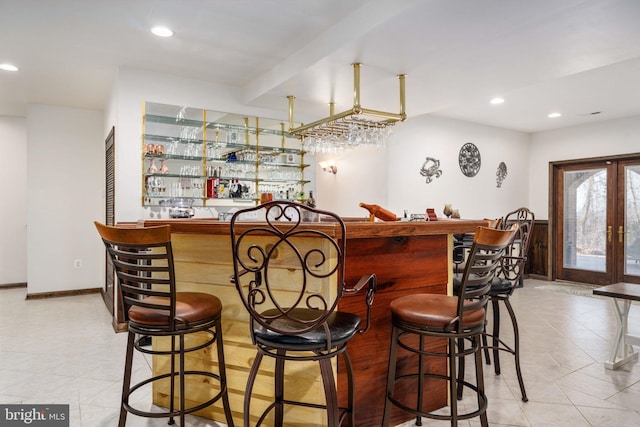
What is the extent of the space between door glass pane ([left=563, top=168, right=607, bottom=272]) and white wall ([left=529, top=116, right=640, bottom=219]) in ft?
1.07

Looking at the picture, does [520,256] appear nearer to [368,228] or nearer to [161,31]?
[368,228]

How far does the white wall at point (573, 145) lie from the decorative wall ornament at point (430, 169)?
2.47 m

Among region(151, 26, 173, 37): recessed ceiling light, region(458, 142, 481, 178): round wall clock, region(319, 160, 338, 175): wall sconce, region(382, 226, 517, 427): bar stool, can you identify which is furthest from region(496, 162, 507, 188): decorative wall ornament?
region(151, 26, 173, 37): recessed ceiling light

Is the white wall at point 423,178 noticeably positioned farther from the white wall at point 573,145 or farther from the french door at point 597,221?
the french door at point 597,221

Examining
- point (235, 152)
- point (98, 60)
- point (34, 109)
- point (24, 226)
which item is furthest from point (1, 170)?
point (235, 152)

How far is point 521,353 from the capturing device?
10.9ft

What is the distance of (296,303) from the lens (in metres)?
1.39

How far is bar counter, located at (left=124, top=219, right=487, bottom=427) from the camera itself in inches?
75.6

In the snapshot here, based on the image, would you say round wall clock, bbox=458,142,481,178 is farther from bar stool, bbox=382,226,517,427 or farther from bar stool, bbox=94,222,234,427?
bar stool, bbox=94,222,234,427

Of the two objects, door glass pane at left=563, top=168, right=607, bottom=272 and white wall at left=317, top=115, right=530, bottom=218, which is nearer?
white wall at left=317, top=115, right=530, bottom=218

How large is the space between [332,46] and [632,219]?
18.9 feet

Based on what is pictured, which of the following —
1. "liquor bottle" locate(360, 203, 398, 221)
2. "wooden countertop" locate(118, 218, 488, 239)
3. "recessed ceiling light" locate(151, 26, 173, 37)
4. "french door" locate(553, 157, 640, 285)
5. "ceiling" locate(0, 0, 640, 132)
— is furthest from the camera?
"french door" locate(553, 157, 640, 285)

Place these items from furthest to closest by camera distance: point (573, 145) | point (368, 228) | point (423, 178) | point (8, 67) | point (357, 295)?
point (573, 145), point (423, 178), point (8, 67), point (357, 295), point (368, 228)

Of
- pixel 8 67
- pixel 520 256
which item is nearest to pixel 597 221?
pixel 520 256
